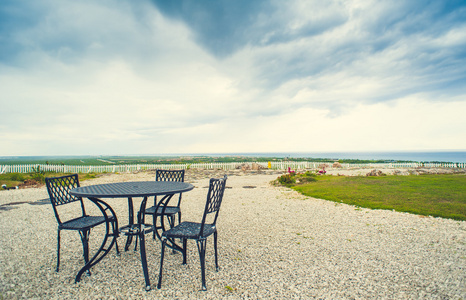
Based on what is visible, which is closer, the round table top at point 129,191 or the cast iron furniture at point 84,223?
the round table top at point 129,191

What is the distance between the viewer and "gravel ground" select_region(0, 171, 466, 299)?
8.23 feet

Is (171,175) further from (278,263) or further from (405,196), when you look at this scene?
(405,196)

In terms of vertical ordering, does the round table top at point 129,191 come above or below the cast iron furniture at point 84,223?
above

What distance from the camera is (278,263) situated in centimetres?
313

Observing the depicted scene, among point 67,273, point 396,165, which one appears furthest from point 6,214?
point 396,165

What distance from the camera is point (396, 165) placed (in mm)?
24719

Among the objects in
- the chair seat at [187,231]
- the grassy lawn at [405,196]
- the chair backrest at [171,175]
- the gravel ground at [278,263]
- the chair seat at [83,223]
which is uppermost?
the chair backrest at [171,175]

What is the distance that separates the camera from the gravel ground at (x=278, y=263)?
2508 millimetres

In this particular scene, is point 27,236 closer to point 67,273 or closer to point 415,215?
point 67,273

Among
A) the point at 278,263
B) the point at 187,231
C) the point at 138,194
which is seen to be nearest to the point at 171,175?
the point at 187,231

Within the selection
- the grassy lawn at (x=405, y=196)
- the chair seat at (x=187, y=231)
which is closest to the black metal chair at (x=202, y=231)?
the chair seat at (x=187, y=231)

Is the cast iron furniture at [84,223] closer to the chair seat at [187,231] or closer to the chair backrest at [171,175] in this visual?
the chair seat at [187,231]

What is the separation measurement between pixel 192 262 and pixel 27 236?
11.0ft

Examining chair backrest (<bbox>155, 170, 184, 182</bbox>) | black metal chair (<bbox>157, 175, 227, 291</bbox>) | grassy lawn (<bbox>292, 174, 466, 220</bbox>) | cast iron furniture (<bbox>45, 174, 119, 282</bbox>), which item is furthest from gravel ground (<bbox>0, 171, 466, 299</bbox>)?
chair backrest (<bbox>155, 170, 184, 182</bbox>)
